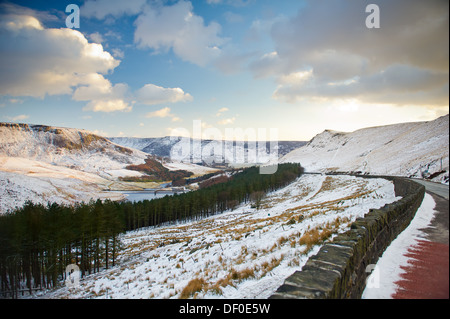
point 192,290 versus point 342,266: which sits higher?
point 342,266

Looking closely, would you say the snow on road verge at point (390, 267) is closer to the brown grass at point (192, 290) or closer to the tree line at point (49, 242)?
the brown grass at point (192, 290)

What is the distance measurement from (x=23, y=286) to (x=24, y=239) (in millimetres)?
10734

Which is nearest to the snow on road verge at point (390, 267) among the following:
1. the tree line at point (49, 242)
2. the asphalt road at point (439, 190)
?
the asphalt road at point (439, 190)

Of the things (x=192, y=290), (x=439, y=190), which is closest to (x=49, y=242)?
(x=192, y=290)

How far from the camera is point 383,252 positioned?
6.90m

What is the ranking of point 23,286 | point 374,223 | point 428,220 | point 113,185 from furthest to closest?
point 113,185 < point 23,286 < point 428,220 < point 374,223

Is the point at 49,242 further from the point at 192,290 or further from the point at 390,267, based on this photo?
the point at 390,267

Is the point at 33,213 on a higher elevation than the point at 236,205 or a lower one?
higher
